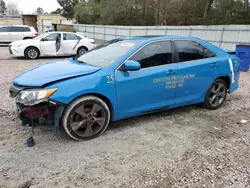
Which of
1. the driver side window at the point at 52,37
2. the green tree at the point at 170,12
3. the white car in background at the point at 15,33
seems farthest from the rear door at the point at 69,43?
the green tree at the point at 170,12

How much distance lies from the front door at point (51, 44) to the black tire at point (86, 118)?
9241 mm

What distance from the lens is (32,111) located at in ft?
10.3

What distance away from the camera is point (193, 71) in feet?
14.4

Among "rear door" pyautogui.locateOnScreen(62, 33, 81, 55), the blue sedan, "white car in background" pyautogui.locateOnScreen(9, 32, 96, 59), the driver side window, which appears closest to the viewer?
the blue sedan

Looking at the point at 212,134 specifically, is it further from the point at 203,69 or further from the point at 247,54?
the point at 247,54

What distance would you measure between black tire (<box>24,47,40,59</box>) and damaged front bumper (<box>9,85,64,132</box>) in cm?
898

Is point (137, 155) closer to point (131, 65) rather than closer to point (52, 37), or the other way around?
point (131, 65)

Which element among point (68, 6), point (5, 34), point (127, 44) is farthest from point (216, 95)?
point (68, 6)

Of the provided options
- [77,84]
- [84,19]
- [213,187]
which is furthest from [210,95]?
[84,19]

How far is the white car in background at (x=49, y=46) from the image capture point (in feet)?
37.8

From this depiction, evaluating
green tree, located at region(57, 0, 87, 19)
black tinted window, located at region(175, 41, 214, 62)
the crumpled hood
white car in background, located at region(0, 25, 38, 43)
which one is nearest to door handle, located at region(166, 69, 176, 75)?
black tinted window, located at region(175, 41, 214, 62)

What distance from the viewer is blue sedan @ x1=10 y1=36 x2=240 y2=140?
10.7 feet

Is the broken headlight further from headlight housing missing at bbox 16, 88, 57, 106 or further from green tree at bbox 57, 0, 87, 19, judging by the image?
green tree at bbox 57, 0, 87, 19

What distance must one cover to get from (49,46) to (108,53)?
Answer: 860cm
